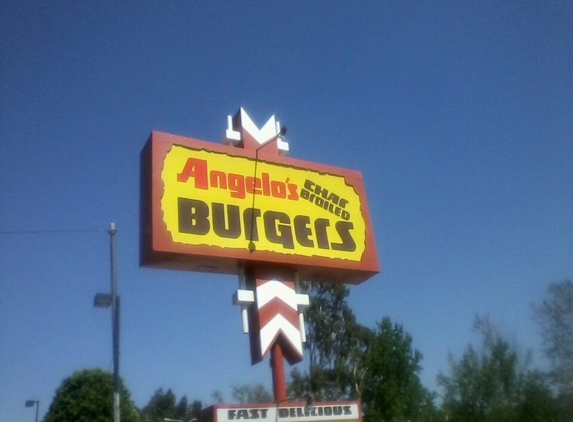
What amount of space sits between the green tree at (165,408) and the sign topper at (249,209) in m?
72.2

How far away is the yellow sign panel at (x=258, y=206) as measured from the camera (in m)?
13.1

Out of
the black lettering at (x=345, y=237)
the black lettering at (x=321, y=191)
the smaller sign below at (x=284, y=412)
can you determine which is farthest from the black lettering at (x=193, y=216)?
the smaller sign below at (x=284, y=412)

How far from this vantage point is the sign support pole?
1238cm

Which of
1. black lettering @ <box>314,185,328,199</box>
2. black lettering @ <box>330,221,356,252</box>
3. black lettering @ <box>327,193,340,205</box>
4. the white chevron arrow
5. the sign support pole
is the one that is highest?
black lettering @ <box>314,185,328,199</box>

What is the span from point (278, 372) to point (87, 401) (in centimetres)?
2830

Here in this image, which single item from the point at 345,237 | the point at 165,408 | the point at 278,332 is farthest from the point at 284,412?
the point at 165,408

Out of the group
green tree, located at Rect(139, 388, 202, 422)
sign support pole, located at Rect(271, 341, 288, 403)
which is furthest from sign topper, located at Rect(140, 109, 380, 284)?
green tree, located at Rect(139, 388, 202, 422)

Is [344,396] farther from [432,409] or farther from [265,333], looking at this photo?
[265,333]

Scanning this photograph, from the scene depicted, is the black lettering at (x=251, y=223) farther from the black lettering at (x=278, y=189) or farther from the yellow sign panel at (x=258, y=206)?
the black lettering at (x=278, y=189)

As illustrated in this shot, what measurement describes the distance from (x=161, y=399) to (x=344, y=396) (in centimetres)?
5718

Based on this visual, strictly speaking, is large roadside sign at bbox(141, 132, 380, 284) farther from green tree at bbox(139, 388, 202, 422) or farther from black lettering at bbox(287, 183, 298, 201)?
green tree at bbox(139, 388, 202, 422)

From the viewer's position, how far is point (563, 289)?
108 feet

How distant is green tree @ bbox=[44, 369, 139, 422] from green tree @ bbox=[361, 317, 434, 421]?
1487 centimetres

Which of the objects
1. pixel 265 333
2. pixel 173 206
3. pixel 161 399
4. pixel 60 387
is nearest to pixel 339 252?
pixel 265 333
